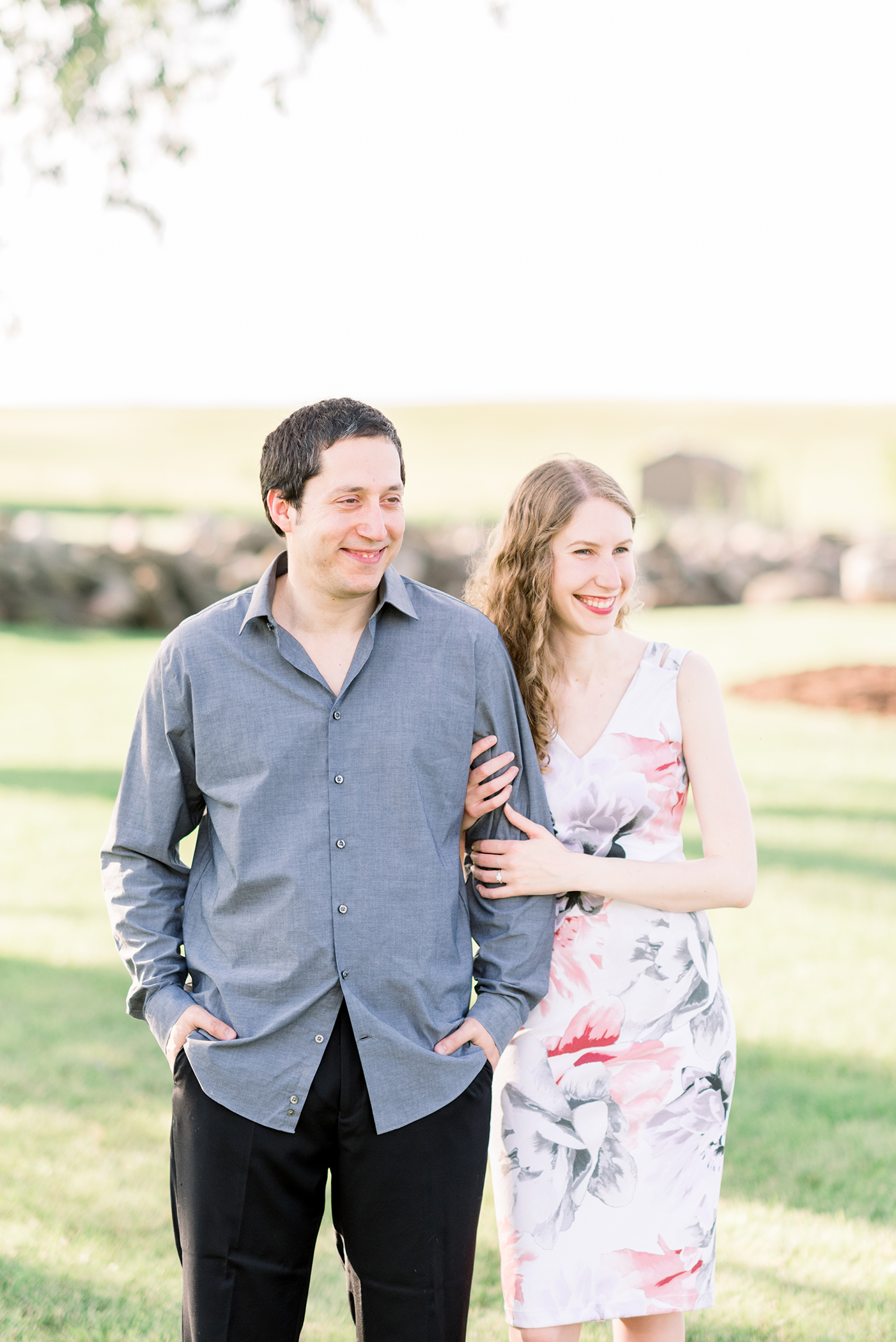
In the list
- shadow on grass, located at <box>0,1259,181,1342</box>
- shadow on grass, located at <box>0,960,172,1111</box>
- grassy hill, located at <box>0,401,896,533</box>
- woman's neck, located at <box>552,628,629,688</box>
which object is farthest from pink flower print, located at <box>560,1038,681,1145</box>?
grassy hill, located at <box>0,401,896,533</box>

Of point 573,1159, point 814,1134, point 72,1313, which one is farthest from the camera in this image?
point 814,1134

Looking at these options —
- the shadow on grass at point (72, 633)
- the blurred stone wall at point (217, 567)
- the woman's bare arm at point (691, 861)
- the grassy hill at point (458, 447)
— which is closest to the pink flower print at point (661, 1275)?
the woman's bare arm at point (691, 861)

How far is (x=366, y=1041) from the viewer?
2244 mm

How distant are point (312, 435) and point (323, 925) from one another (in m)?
0.89

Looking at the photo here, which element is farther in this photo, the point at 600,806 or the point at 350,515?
the point at 600,806

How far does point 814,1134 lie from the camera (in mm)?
4418

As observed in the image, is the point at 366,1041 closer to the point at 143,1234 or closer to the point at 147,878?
the point at 147,878

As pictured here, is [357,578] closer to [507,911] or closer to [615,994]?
[507,911]

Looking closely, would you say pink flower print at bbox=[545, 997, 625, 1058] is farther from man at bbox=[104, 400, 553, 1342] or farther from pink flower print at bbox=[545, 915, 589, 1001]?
man at bbox=[104, 400, 553, 1342]

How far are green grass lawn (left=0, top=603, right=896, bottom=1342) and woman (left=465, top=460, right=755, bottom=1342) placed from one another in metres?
0.95

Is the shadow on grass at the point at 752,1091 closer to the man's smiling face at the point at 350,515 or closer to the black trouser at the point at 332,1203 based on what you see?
the black trouser at the point at 332,1203

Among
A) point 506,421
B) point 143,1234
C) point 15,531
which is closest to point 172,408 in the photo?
point 506,421

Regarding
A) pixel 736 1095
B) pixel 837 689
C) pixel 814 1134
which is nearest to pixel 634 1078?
pixel 814 1134

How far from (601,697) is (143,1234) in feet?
7.61
